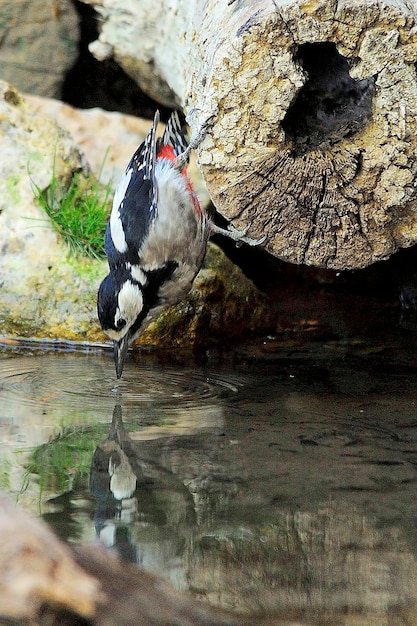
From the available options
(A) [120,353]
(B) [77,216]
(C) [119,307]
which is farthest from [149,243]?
(B) [77,216]

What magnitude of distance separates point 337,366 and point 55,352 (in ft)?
6.10

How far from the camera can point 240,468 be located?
367 centimetres

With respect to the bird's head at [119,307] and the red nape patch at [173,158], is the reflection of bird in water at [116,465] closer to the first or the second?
the bird's head at [119,307]

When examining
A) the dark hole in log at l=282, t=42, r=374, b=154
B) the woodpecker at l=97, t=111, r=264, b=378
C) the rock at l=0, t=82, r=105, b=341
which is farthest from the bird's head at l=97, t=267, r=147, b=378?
the dark hole in log at l=282, t=42, r=374, b=154

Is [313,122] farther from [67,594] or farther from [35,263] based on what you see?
[67,594]

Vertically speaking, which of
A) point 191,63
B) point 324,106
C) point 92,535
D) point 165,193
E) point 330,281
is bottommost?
point 92,535

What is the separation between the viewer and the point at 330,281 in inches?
280

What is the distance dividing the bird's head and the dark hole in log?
131 centimetres

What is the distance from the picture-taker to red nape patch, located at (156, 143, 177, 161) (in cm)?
558

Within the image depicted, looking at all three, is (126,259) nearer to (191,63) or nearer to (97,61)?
(191,63)

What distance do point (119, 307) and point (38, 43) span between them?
364cm

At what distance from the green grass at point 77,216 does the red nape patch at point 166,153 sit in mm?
698

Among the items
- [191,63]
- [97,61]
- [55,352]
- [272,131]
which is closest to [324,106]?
[272,131]

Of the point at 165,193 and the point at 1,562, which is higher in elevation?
the point at 165,193
